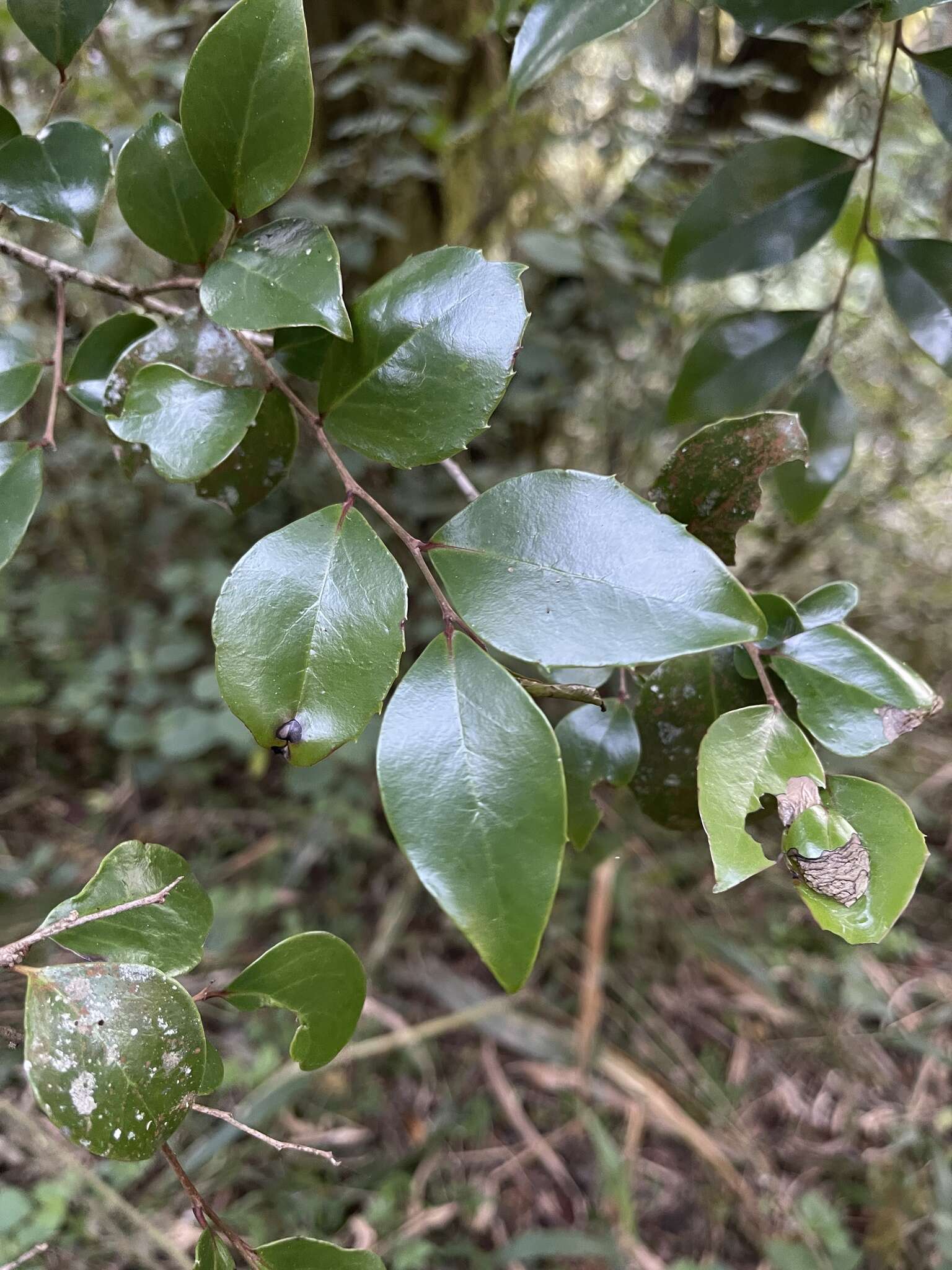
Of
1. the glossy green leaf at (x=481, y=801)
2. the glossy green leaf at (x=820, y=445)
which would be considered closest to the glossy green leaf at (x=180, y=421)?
the glossy green leaf at (x=481, y=801)

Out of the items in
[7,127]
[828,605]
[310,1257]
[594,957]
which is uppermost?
[7,127]

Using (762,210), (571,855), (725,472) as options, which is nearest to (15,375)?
(725,472)

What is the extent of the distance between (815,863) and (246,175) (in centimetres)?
36

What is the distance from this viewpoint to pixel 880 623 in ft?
5.46

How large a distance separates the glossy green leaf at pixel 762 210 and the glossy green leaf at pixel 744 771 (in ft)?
1.05

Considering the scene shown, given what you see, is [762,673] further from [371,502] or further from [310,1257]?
[310,1257]

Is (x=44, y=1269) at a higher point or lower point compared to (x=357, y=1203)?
higher

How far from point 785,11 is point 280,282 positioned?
0.27 metres

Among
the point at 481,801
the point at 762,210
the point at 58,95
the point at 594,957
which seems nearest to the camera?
the point at 481,801

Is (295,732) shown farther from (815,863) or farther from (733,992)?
(733,992)

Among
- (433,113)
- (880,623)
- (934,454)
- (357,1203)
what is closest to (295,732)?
(357,1203)

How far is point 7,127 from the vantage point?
1.22ft

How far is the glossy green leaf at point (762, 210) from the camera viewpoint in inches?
18.1

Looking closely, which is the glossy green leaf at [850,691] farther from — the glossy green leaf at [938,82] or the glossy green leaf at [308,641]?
the glossy green leaf at [938,82]
